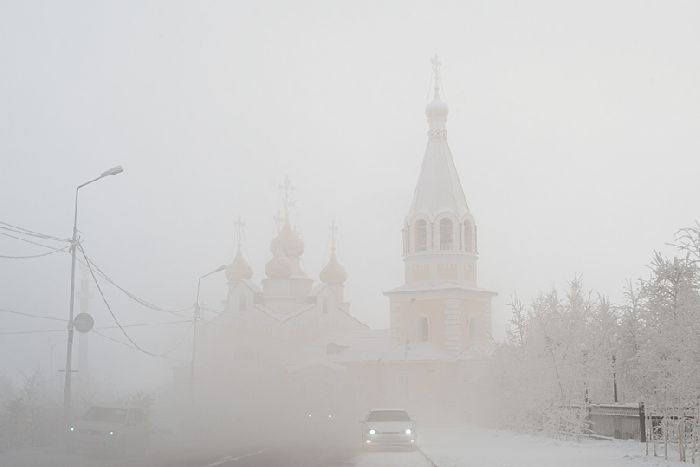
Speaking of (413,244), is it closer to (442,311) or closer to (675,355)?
(442,311)

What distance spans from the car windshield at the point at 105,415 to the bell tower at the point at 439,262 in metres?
36.3

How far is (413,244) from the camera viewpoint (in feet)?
202

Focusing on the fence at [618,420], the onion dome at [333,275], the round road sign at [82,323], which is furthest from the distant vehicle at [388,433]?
the onion dome at [333,275]

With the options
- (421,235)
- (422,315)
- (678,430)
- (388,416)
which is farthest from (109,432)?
(422,315)

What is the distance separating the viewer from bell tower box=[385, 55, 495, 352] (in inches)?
2372

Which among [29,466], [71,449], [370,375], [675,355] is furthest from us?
[370,375]

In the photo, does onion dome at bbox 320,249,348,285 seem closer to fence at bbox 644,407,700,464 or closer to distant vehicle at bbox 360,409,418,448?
distant vehicle at bbox 360,409,418,448

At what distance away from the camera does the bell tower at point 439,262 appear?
2372 inches

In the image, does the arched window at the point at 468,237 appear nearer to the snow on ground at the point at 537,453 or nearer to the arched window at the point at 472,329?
the arched window at the point at 472,329

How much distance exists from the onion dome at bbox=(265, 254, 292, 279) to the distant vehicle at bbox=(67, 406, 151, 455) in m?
49.6

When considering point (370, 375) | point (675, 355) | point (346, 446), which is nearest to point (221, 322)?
point (370, 375)

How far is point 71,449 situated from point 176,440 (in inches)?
350

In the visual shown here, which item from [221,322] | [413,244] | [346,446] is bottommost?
[346,446]

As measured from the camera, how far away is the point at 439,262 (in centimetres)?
6122
